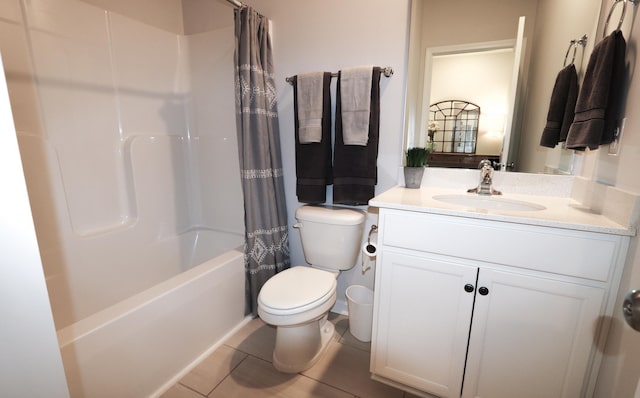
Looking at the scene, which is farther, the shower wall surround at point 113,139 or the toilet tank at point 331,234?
the toilet tank at point 331,234

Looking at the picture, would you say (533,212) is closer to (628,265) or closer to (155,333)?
(628,265)

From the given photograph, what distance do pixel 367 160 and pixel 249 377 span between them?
50.8 inches

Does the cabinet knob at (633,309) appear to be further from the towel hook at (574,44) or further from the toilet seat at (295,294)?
the towel hook at (574,44)

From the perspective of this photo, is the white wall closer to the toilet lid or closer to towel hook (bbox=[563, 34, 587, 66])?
towel hook (bbox=[563, 34, 587, 66])

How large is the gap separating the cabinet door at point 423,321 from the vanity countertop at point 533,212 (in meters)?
0.21

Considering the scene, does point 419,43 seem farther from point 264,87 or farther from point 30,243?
point 30,243

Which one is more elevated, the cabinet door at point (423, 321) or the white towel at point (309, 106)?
the white towel at point (309, 106)

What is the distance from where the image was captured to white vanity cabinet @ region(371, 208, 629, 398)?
0.93 metres

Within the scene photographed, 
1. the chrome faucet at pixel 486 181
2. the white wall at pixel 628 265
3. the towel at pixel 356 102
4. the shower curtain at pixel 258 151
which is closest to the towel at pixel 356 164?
the towel at pixel 356 102

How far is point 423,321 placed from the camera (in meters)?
1.18

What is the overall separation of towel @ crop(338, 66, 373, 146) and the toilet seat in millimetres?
771

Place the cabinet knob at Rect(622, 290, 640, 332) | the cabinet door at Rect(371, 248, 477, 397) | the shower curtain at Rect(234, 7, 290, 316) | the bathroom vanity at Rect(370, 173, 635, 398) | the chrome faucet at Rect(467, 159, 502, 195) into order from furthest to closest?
the shower curtain at Rect(234, 7, 290, 316) → the chrome faucet at Rect(467, 159, 502, 195) → the cabinet door at Rect(371, 248, 477, 397) → the bathroom vanity at Rect(370, 173, 635, 398) → the cabinet knob at Rect(622, 290, 640, 332)

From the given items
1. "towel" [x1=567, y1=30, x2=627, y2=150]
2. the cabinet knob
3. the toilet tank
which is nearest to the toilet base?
the toilet tank

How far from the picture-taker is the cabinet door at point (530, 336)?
3.11 feet
